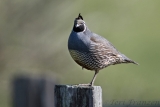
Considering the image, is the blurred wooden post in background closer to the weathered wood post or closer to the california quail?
the california quail

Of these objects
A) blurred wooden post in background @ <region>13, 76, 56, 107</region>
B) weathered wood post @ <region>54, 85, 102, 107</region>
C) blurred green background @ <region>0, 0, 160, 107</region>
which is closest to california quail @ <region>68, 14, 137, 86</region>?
blurred wooden post in background @ <region>13, 76, 56, 107</region>

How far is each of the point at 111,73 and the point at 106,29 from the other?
125cm

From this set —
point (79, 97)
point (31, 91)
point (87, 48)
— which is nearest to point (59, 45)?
point (87, 48)

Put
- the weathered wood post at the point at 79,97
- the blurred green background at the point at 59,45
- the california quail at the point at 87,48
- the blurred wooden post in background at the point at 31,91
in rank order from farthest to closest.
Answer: the blurred green background at the point at 59,45
the california quail at the point at 87,48
the blurred wooden post in background at the point at 31,91
the weathered wood post at the point at 79,97

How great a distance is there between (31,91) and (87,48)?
119 centimetres

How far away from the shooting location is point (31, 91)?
15.3ft

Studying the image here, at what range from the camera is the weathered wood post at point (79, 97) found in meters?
3.72

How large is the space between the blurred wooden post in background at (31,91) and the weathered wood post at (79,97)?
918 millimetres

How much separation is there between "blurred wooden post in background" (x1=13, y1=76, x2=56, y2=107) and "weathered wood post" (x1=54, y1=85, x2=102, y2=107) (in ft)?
3.01

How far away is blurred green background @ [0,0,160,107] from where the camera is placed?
8.17 m

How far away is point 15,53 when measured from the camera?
8359mm

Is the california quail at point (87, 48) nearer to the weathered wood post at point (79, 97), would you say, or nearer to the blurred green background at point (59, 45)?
the blurred green background at point (59, 45)

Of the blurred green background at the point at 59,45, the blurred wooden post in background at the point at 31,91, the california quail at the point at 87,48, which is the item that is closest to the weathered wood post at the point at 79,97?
the blurred wooden post in background at the point at 31,91

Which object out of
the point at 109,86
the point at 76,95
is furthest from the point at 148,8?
the point at 76,95
